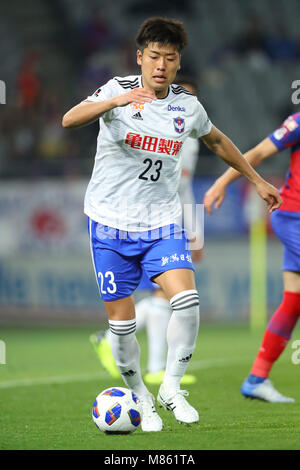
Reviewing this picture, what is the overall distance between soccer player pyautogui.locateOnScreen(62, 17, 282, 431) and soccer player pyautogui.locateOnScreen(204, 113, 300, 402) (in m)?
1.01

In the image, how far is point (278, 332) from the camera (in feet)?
22.6

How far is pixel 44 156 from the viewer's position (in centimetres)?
1734

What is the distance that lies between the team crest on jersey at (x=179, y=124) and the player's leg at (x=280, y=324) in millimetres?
1588

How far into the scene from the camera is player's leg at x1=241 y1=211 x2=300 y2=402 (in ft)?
22.0

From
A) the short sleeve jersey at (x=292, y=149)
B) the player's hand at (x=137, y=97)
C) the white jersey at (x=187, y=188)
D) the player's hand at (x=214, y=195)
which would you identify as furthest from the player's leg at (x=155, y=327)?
the player's hand at (x=137, y=97)

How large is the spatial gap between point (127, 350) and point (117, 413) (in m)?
0.53

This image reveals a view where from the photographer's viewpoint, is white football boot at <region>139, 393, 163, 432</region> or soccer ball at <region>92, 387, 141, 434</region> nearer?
soccer ball at <region>92, 387, 141, 434</region>

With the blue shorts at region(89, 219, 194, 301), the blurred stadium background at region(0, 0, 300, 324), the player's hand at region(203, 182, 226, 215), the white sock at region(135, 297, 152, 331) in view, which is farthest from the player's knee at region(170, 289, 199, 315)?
the blurred stadium background at region(0, 0, 300, 324)

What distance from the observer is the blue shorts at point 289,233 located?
6641mm

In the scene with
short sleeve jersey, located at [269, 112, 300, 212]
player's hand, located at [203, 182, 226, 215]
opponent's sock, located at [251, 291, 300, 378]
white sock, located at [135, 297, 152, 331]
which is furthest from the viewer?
white sock, located at [135, 297, 152, 331]

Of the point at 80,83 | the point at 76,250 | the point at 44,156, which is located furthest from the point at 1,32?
the point at 76,250

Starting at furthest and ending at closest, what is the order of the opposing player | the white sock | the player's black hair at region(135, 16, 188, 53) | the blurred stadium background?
the blurred stadium background, the white sock, the opposing player, the player's black hair at region(135, 16, 188, 53)

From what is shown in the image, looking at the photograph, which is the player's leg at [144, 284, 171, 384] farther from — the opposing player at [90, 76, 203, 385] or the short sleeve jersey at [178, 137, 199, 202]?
the short sleeve jersey at [178, 137, 199, 202]

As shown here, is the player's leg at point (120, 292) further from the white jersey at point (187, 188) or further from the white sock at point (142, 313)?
the white sock at point (142, 313)
